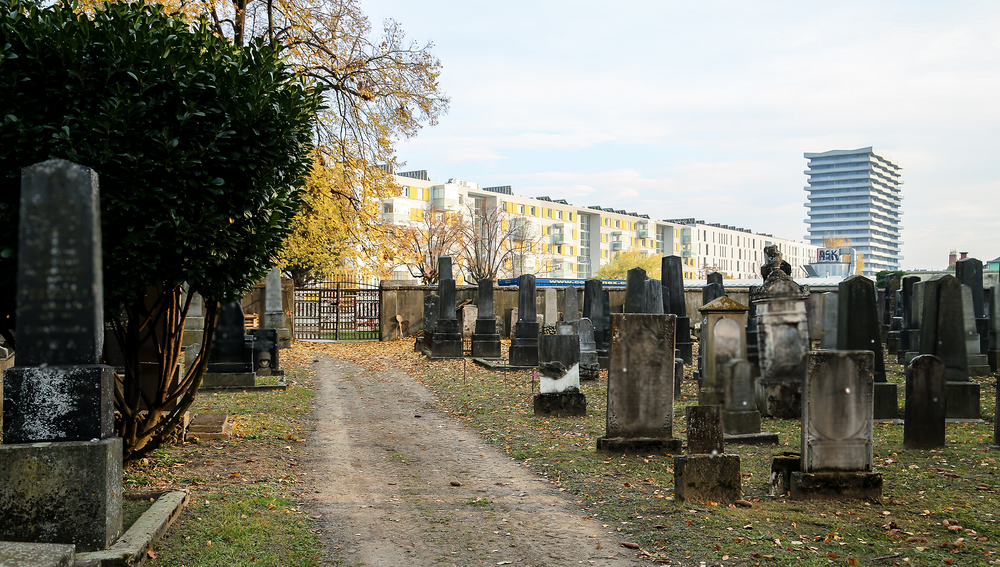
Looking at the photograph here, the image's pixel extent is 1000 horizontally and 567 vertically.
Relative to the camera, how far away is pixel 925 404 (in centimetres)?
862

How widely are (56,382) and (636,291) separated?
13.4m

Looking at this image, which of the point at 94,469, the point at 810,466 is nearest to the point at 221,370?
the point at 94,469

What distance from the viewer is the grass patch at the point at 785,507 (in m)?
5.25

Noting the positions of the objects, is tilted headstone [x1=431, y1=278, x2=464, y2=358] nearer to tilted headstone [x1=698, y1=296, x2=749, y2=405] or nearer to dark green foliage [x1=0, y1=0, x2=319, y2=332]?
tilted headstone [x1=698, y1=296, x2=749, y2=405]

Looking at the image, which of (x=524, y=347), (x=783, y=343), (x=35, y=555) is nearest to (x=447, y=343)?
(x=524, y=347)

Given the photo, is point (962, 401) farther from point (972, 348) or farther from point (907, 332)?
point (907, 332)

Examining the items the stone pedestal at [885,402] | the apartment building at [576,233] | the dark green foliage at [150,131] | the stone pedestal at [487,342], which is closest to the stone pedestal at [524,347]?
the stone pedestal at [487,342]

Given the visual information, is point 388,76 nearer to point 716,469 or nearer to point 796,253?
point 716,469

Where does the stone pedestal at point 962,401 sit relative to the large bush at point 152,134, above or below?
below

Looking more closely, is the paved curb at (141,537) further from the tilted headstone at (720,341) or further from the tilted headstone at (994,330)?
the tilted headstone at (994,330)

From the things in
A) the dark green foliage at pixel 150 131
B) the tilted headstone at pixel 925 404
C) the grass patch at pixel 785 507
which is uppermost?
the dark green foliage at pixel 150 131

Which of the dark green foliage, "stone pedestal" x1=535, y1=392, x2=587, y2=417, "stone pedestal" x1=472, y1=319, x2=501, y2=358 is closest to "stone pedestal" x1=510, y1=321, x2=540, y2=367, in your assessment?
"stone pedestal" x1=472, y1=319, x2=501, y2=358

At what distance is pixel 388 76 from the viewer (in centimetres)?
2138

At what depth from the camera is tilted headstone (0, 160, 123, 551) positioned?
174 inches
